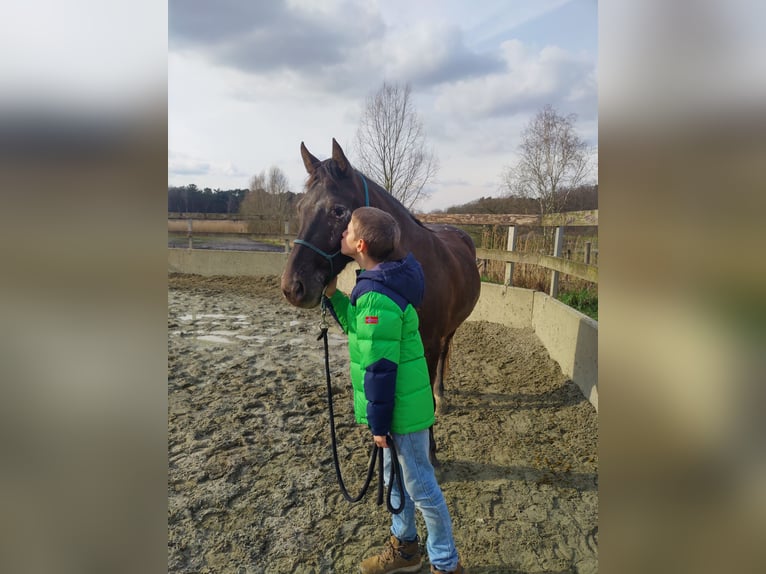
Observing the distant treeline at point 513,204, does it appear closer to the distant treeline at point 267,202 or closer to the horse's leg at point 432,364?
the distant treeline at point 267,202

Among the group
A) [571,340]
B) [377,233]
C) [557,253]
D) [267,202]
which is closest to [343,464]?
[377,233]

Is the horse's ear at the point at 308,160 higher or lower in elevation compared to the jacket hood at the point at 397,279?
higher

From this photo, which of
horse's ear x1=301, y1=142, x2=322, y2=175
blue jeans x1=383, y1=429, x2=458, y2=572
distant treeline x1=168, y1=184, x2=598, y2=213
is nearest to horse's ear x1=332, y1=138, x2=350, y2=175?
horse's ear x1=301, y1=142, x2=322, y2=175

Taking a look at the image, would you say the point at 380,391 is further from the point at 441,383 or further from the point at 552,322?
the point at 552,322

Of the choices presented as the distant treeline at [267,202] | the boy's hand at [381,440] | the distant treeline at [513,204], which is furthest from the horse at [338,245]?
the distant treeline at [513,204]

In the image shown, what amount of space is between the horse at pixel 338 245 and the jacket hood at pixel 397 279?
12cm

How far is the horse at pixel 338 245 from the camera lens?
2189mm

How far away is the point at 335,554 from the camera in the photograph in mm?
2043

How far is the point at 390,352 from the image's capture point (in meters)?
1.61

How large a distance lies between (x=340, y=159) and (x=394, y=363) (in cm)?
126

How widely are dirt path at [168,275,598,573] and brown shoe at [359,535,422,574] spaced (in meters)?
0.08

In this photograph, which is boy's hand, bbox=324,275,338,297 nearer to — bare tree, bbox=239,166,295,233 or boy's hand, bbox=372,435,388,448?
boy's hand, bbox=372,435,388,448
